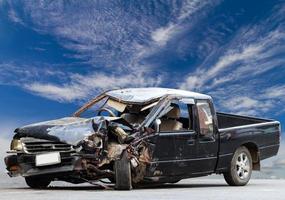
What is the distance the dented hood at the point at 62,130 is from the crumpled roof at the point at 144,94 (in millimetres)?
1104

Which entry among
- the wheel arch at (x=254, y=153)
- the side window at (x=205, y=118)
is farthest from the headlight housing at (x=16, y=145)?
the wheel arch at (x=254, y=153)

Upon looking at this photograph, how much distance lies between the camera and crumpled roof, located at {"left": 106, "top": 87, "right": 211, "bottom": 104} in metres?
10.8

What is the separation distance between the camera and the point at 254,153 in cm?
1238

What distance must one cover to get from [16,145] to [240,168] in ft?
14.5

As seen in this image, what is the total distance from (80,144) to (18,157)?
3.94 ft

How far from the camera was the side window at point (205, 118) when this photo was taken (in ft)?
36.4

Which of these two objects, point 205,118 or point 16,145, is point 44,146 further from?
point 205,118

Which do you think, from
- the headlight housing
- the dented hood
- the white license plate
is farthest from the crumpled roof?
the headlight housing

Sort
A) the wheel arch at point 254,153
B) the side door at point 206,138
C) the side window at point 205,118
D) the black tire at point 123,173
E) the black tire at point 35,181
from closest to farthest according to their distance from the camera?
1. the black tire at point 123,173
2. the black tire at point 35,181
3. the side door at point 206,138
4. the side window at point 205,118
5. the wheel arch at point 254,153

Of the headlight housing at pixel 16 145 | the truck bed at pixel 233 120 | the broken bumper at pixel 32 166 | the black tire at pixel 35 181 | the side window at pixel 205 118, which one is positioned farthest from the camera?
the truck bed at pixel 233 120

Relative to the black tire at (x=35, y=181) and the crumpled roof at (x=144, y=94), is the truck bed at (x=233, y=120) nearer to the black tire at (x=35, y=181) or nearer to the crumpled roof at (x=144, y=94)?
the crumpled roof at (x=144, y=94)

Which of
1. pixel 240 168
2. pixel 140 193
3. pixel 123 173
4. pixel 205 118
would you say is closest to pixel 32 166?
pixel 123 173

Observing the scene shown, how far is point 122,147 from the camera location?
9.56 meters

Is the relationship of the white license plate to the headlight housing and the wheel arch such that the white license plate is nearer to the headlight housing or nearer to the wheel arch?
the headlight housing
